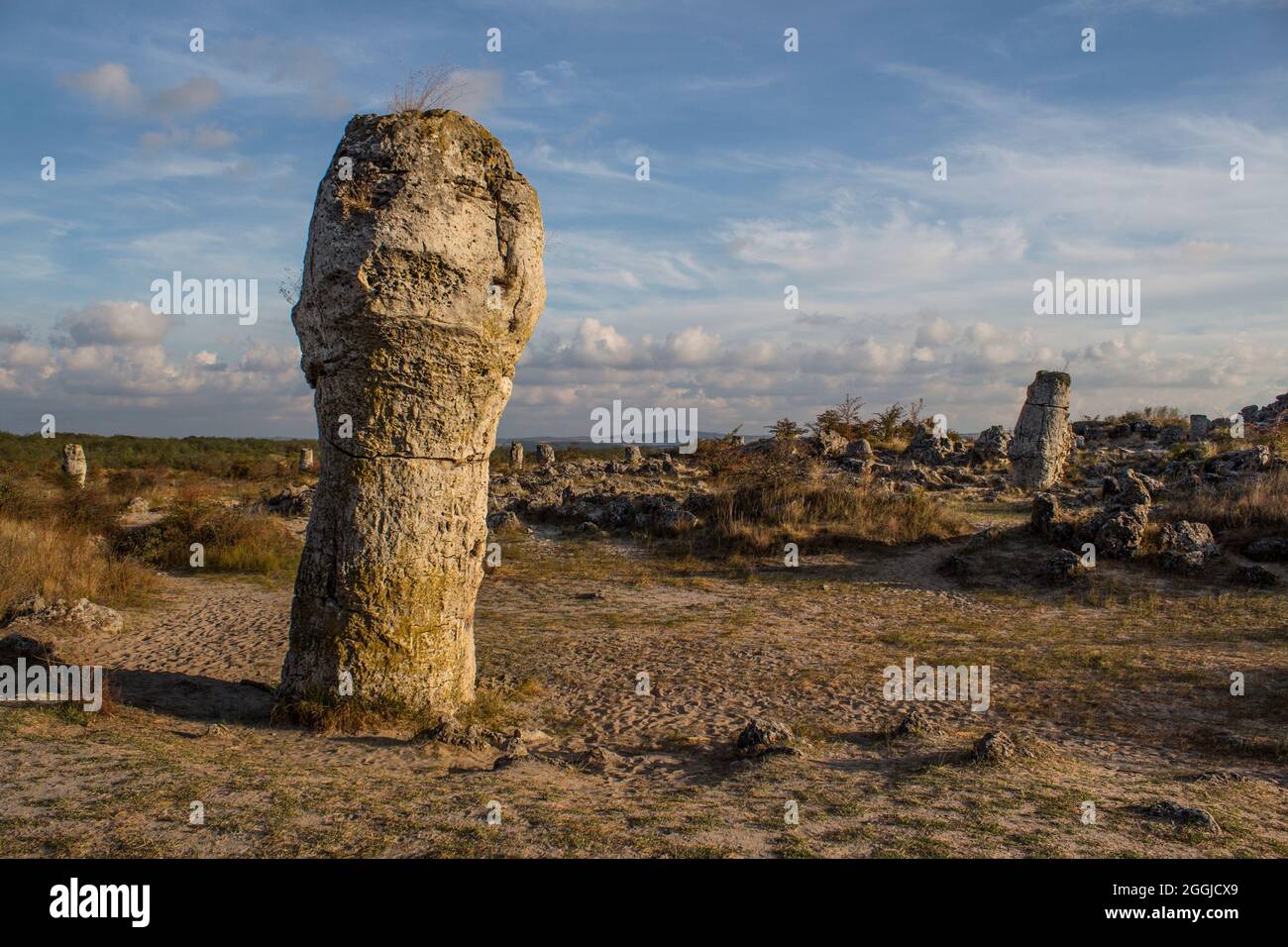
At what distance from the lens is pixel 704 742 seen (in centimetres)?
615

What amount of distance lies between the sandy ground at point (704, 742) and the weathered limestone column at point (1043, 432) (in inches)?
385

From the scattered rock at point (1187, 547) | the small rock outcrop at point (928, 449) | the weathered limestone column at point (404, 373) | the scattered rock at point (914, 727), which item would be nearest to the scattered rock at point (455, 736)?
the weathered limestone column at point (404, 373)

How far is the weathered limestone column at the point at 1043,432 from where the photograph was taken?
20.0 meters

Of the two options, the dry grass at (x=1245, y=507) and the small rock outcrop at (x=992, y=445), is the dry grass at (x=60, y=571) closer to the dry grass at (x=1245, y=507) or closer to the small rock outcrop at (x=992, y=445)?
the dry grass at (x=1245, y=507)

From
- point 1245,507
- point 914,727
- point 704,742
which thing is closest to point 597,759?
point 704,742

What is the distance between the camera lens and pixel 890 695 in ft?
23.6

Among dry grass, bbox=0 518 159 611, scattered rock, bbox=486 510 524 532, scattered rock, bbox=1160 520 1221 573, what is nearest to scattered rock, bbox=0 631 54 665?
dry grass, bbox=0 518 159 611

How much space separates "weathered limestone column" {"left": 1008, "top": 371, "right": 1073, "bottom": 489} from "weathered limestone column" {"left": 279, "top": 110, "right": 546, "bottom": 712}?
55.5 feet

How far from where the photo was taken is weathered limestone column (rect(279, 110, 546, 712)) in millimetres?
5719

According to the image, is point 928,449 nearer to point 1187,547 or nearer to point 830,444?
point 830,444

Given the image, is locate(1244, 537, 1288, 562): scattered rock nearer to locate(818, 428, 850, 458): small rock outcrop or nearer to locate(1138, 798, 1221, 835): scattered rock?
locate(1138, 798, 1221, 835): scattered rock
